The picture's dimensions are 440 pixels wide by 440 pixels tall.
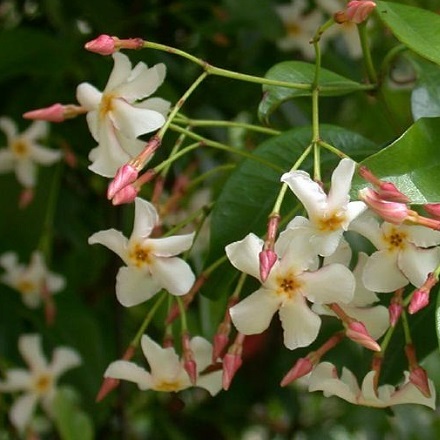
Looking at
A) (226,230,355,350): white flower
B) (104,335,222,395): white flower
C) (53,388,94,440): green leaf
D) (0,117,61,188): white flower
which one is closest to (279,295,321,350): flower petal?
(226,230,355,350): white flower

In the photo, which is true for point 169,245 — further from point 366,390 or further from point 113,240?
point 366,390

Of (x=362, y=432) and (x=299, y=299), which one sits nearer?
(x=299, y=299)

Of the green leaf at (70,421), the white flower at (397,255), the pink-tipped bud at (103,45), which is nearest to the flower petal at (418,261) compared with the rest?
the white flower at (397,255)

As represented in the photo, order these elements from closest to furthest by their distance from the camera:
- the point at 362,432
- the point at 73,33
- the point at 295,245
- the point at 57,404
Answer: the point at 295,245
the point at 57,404
the point at 73,33
the point at 362,432

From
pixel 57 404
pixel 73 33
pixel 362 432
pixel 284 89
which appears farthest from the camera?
pixel 362 432

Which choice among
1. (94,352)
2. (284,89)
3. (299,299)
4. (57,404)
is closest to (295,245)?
(299,299)

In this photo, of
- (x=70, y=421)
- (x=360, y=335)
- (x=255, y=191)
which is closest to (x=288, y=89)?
(x=255, y=191)

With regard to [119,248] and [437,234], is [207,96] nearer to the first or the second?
[119,248]
